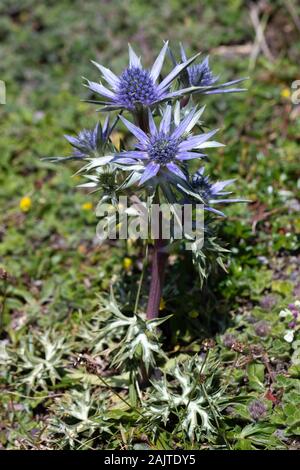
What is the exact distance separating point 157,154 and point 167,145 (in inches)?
2.2

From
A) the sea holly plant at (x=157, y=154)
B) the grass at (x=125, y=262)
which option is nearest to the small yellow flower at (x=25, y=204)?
the grass at (x=125, y=262)

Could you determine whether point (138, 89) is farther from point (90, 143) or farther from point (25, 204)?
point (25, 204)

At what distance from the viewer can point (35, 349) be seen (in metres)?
3.07

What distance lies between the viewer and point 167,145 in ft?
7.40

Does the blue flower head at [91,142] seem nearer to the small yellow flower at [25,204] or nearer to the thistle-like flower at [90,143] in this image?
the thistle-like flower at [90,143]

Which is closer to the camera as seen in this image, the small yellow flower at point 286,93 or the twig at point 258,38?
the small yellow flower at point 286,93

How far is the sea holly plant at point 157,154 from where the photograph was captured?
226 centimetres

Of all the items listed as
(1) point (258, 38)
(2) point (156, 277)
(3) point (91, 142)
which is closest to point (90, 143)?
(3) point (91, 142)

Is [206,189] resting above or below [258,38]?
below

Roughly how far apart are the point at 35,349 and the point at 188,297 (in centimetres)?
81

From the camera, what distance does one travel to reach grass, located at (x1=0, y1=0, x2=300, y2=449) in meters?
2.63

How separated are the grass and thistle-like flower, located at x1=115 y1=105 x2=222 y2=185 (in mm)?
708

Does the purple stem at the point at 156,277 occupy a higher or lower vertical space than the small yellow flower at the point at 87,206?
lower
